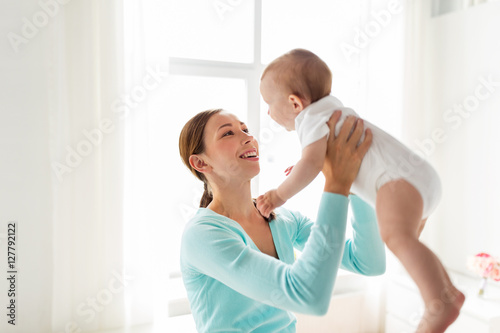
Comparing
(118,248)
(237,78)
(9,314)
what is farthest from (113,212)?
(237,78)

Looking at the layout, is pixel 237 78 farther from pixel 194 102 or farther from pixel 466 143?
Answer: pixel 466 143

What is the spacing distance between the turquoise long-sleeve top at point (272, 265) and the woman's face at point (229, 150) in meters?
0.14

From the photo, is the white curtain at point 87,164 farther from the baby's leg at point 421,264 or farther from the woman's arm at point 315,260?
the baby's leg at point 421,264

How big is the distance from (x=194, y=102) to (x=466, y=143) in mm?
1842

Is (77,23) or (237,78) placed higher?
(77,23)

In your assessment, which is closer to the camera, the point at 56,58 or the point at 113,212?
the point at 56,58

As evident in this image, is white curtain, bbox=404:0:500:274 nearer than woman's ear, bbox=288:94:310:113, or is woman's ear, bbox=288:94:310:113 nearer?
woman's ear, bbox=288:94:310:113

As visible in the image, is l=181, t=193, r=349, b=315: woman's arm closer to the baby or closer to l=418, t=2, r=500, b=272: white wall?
the baby

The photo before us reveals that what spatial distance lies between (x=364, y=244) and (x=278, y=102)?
507mm

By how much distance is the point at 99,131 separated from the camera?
7.53ft

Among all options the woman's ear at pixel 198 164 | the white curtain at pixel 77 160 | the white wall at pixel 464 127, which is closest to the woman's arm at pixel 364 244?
the woman's ear at pixel 198 164

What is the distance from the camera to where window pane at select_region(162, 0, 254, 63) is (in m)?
2.74

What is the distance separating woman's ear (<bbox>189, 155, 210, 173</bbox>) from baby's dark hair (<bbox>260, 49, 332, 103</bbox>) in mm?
402

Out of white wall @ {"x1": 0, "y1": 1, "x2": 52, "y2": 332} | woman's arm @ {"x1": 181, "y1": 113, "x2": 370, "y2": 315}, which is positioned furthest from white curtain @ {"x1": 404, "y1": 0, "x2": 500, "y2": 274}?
white wall @ {"x1": 0, "y1": 1, "x2": 52, "y2": 332}
